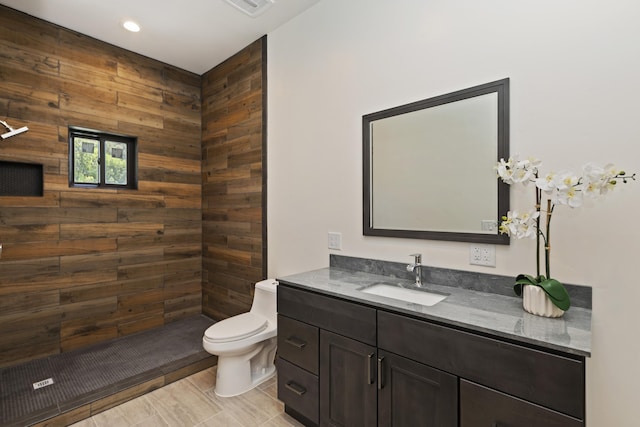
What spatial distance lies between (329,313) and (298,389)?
56cm

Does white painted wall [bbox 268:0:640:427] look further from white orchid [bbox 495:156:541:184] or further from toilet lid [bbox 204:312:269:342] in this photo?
toilet lid [bbox 204:312:269:342]

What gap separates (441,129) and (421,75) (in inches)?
14.2

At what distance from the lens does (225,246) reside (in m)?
3.27

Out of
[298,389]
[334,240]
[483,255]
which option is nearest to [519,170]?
[483,255]

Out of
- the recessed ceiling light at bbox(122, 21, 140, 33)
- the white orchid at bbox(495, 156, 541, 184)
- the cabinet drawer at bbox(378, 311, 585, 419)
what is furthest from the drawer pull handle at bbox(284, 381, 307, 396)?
the recessed ceiling light at bbox(122, 21, 140, 33)

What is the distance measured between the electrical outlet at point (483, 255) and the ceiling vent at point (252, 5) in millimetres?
2233

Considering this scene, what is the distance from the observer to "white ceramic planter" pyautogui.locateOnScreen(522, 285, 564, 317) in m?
1.23

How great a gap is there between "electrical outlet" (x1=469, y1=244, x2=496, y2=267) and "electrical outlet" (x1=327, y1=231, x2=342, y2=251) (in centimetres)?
89

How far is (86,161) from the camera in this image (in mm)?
2916

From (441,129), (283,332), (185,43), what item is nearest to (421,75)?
(441,129)

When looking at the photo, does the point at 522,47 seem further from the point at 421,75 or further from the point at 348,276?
the point at 348,276

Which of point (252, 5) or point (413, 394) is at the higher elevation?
point (252, 5)

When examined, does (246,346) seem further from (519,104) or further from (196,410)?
(519,104)

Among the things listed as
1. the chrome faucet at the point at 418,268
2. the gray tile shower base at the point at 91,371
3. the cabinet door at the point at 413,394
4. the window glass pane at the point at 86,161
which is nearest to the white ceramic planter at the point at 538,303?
the cabinet door at the point at 413,394
